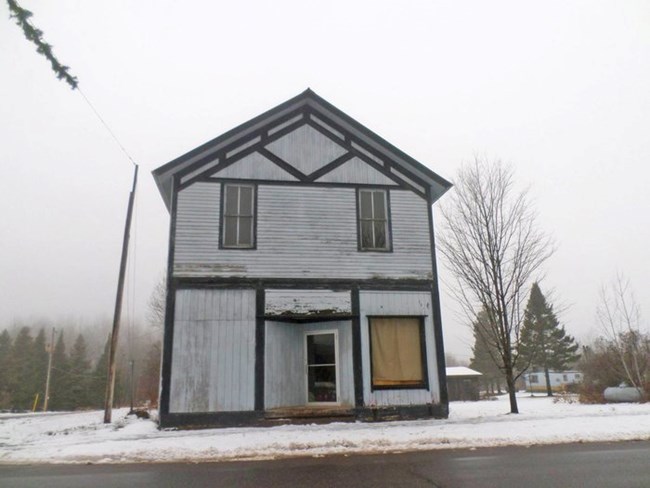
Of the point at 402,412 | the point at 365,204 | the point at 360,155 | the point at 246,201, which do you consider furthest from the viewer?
the point at 360,155

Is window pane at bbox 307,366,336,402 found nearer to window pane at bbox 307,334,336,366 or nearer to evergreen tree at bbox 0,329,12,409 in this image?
window pane at bbox 307,334,336,366

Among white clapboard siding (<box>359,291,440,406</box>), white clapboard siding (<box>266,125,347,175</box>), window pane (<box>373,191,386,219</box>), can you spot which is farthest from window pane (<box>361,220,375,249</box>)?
white clapboard siding (<box>266,125,347,175</box>)

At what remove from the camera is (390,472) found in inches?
255

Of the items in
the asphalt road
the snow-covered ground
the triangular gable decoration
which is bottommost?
the asphalt road

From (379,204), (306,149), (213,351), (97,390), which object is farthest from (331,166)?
(97,390)

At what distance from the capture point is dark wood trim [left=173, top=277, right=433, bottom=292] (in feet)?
40.6

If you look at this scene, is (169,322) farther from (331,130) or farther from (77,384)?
(77,384)

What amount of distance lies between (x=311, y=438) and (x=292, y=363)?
335cm

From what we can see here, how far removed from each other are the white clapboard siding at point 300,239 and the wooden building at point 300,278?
1.5 inches

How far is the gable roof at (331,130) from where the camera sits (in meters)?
13.7

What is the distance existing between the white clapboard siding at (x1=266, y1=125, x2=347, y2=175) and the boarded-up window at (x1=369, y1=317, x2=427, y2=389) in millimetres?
5021

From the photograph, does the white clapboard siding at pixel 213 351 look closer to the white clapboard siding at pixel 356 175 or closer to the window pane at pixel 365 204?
the window pane at pixel 365 204

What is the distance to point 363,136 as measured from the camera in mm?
14570

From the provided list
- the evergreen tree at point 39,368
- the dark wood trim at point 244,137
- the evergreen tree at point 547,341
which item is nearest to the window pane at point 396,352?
the dark wood trim at point 244,137
